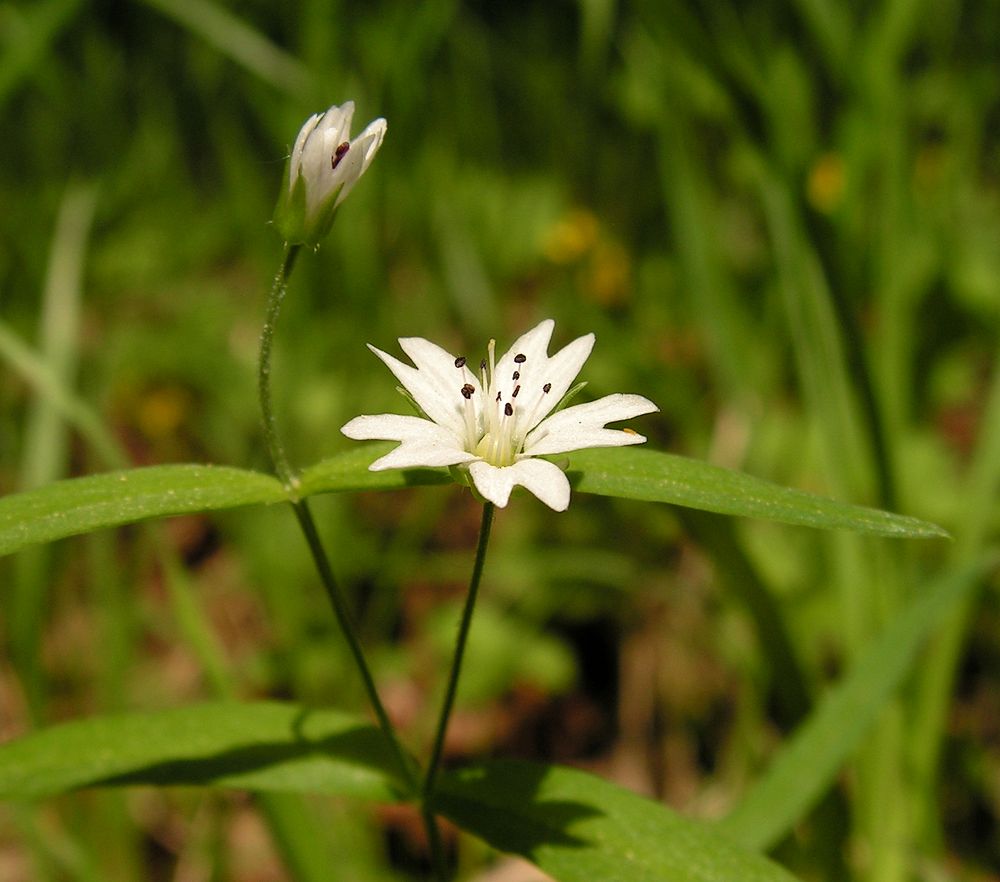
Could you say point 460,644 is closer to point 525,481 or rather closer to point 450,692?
point 450,692

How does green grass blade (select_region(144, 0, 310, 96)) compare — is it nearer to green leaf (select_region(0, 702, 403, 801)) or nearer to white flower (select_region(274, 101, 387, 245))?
white flower (select_region(274, 101, 387, 245))

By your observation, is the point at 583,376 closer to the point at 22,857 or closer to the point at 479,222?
the point at 479,222

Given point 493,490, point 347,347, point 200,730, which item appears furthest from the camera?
point 347,347

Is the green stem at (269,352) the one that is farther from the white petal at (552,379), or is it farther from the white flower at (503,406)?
the white petal at (552,379)

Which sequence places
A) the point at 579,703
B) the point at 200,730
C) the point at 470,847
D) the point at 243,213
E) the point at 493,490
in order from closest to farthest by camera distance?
the point at 493,490, the point at 200,730, the point at 470,847, the point at 579,703, the point at 243,213

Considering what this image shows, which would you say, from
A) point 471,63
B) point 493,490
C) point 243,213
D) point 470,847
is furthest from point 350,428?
point 471,63

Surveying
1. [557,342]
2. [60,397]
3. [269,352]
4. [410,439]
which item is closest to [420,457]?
[410,439]

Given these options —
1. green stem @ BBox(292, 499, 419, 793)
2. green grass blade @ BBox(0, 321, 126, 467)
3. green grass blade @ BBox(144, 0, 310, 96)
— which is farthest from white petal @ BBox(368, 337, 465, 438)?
green grass blade @ BBox(144, 0, 310, 96)
